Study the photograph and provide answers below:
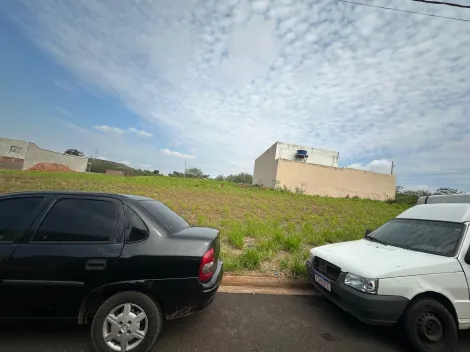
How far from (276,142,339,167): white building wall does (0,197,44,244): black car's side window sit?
29930 millimetres

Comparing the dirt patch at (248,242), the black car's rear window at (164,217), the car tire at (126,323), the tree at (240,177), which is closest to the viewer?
the car tire at (126,323)

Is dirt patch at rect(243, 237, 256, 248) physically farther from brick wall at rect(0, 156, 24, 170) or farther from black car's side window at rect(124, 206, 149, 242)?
brick wall at rect(0, 156, 24, 170)

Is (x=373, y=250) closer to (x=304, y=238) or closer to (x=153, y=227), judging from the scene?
(x=153, y=227)

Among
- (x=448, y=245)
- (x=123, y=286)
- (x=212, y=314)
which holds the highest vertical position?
(x=448, y=245)

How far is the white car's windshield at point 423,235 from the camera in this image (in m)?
3.27

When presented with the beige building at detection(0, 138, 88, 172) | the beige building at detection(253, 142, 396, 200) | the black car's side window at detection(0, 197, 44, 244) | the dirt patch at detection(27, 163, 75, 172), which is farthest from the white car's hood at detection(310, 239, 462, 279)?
the beige building at detection(0, 138, 88, 172)

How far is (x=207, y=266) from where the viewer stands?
106 inches

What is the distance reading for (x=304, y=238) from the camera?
7441 mm

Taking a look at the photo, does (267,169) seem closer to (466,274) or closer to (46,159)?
(466,274)

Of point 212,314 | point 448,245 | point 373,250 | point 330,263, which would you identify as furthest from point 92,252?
point 448,245

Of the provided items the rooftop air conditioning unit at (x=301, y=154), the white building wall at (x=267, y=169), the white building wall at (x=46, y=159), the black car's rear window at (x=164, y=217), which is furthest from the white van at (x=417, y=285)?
the white building wall at (x=46, y=159)

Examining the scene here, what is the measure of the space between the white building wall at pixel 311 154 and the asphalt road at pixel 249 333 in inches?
1132

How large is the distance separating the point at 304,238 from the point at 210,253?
17.5 feet

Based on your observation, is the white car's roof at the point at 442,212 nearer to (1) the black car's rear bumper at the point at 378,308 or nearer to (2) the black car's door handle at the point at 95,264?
(1) the black car's rear bumper at the point at 378,308
